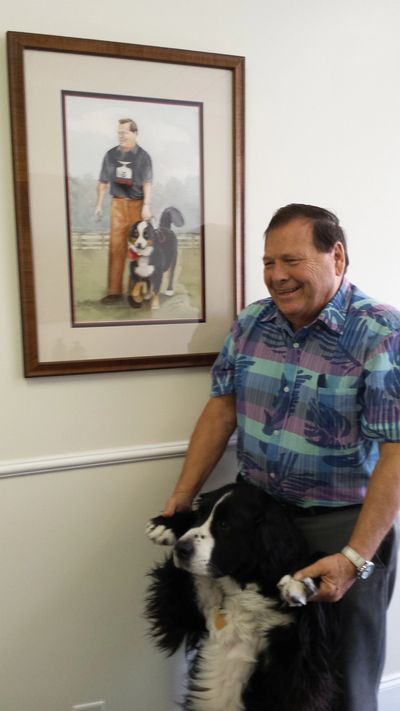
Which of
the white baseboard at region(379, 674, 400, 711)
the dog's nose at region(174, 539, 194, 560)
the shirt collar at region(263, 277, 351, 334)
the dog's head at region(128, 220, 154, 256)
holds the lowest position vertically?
the white baseboard at region(379, 674, 400, 711)

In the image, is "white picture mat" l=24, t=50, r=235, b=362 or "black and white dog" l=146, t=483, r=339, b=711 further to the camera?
"white picture mat" l=24, t=50, r=235, b=362

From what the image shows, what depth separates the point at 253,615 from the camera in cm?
112

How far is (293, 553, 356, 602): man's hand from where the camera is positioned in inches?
40.6

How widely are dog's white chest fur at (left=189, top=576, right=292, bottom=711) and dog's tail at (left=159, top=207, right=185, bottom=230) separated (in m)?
0.86

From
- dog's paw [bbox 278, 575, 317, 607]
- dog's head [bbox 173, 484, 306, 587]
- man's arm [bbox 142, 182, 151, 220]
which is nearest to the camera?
dog's paw [bbox 278, 575, 317, 607]

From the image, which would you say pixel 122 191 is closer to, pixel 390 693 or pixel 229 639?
pixel 229 639

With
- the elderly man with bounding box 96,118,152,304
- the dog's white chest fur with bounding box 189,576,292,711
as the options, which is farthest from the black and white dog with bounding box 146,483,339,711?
the elderly man with bounding box 96,118,152,304

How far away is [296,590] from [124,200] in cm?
98

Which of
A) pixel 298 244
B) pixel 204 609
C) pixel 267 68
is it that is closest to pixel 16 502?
pixel 204 609

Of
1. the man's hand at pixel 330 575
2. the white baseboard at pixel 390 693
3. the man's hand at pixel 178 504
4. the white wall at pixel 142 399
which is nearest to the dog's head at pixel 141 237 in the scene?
the white wall at pixel 142 399

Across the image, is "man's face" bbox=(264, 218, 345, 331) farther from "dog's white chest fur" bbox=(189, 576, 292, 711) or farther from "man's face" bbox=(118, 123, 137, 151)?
"dog's white chest fur" bbox=(189, 576, 292, 711)

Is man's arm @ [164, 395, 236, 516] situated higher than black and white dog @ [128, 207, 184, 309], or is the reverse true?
black and white dog @ [128, 207, 184, 309]

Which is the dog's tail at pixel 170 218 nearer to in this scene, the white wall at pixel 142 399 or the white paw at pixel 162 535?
the white wall at pixel 142 399

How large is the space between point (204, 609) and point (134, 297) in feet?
2.50
